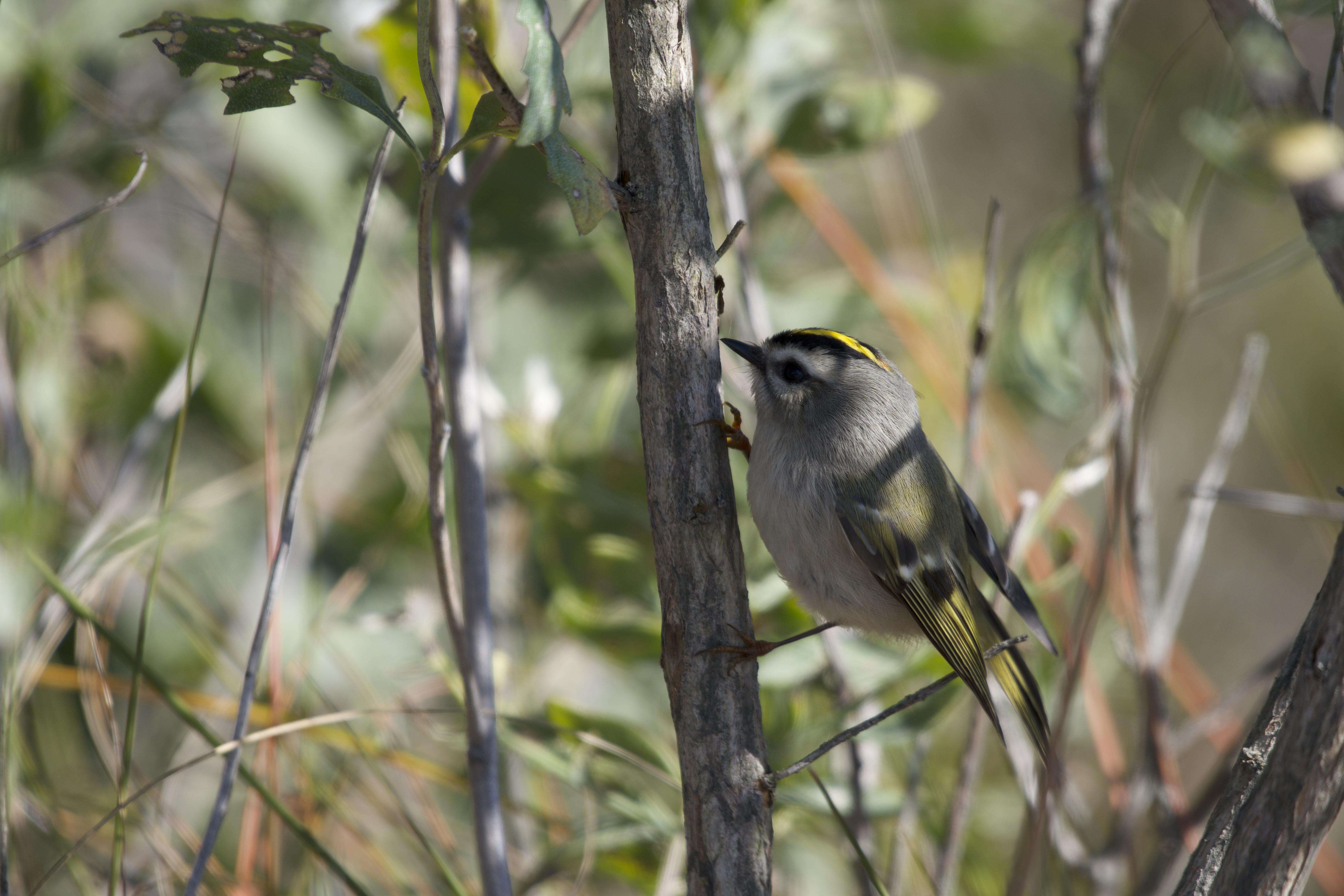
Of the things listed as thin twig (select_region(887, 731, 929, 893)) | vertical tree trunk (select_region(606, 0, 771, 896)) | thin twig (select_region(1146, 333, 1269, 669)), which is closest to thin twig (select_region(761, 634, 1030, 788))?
vertical tree trunk (select_region(606, 0, 771, 896))

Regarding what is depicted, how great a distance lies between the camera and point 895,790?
1546 millimetres

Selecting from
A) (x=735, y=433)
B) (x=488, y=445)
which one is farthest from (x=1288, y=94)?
(x=488, y=445)

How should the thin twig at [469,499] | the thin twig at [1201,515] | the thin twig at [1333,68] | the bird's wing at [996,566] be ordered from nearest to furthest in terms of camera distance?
the thin twig at [1333,68], the thin twig at [469,499], the bird's wing at [996,566], the thin twig at [1201,515]

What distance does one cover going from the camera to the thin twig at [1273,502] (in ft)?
3.29

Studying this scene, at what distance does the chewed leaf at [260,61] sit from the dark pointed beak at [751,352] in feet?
2.04

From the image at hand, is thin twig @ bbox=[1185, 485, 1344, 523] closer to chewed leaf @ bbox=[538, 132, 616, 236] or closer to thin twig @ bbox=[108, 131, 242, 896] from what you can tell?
chewed leaf @ bbox=[538, 132, 616, 236]

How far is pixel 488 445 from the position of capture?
1765 millimetres

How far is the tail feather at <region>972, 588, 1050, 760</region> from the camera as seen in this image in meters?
1.16

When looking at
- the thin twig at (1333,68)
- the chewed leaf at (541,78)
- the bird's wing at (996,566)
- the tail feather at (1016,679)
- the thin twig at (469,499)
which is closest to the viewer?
the chewed leaf at (541,78)

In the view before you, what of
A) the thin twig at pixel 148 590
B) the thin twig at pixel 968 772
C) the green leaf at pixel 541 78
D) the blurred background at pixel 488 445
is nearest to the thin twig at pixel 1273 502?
the blurred background at pixel 488 445

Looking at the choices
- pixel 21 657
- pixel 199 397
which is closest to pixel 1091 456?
pixel 21 657

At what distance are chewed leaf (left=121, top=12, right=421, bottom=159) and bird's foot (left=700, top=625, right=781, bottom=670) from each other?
0.51m

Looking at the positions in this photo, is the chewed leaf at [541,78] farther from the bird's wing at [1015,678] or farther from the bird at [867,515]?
the bird's wing at [1015,678]

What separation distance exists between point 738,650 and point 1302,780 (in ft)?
1.37
